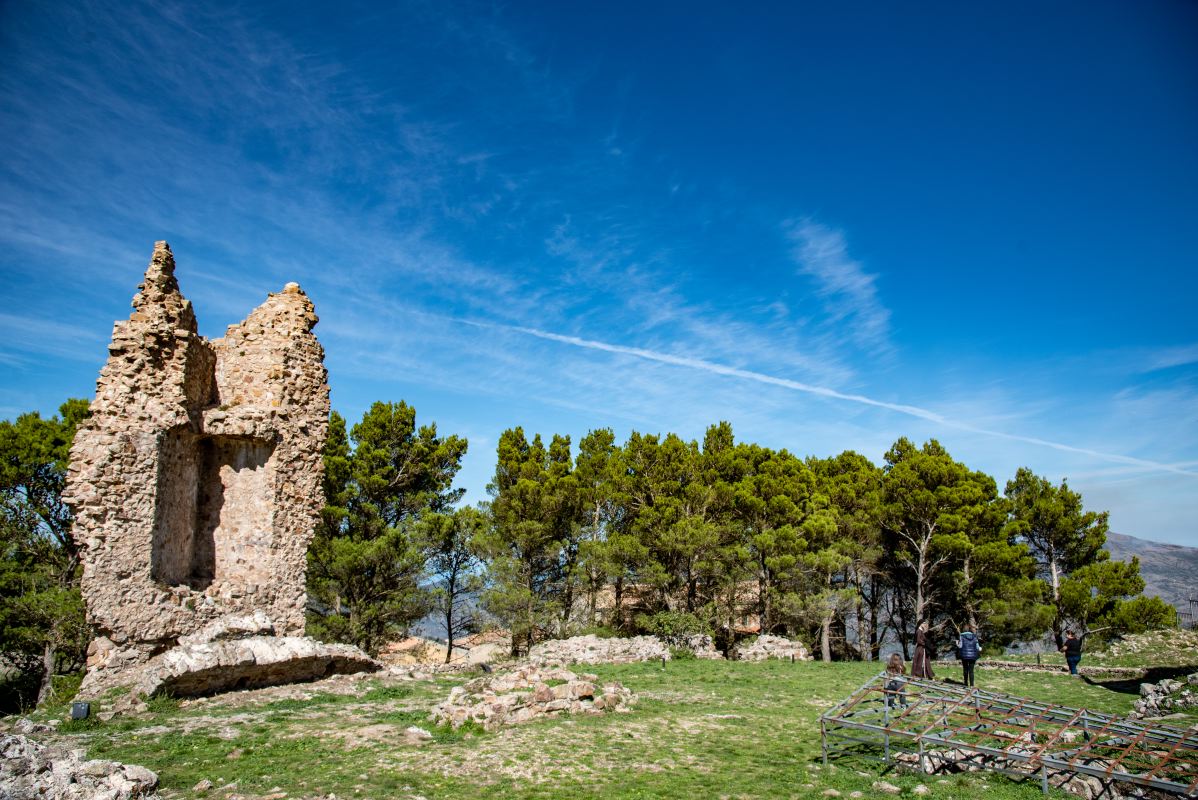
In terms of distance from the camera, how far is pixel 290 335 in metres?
17.4

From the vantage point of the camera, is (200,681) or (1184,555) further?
(1184,555)

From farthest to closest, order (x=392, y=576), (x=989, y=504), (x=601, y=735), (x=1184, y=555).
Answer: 1. (x=1184, y=555)
2. (x=989, y=504)
3. (x=392, y=576)
4. (x=601, y=735)

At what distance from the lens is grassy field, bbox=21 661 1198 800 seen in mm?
Answer: 8344

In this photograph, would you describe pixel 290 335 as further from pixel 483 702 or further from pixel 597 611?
pixel 597 611

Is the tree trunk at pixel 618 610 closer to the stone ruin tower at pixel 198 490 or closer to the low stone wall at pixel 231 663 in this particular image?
the low stone wall at pixel 231 663

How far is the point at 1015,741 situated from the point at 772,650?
1671cm

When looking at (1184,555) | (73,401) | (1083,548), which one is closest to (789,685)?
(1083,548)

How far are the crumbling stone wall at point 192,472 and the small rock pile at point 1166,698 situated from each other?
17.4 meters

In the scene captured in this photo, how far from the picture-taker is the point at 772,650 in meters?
24.7

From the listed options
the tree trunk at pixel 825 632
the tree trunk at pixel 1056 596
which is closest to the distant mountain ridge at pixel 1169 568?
the tree trunk at pixel 1056 596

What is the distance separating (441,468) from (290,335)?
39.1ft

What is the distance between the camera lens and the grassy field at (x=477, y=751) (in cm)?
834

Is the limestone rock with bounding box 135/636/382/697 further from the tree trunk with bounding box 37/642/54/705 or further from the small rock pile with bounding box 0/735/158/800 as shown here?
the tree trunk with bounding box 37/642/54/705

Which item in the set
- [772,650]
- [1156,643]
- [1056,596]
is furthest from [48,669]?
[1056,596]
